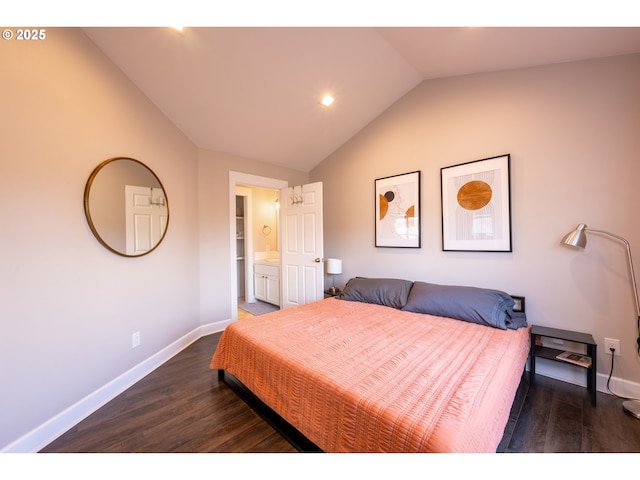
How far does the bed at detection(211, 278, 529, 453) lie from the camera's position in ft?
3.13

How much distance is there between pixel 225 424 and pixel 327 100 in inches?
122

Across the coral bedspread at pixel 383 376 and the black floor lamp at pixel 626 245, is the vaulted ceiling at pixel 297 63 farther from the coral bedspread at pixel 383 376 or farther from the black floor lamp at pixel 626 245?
the coral bedspread at pixel 383 376

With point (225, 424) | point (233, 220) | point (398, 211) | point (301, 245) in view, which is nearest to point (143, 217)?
point (233, 220)

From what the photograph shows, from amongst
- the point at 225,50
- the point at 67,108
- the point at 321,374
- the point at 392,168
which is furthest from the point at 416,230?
the point at 67,108

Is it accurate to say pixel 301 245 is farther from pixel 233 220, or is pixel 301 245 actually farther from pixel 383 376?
pixel 383 376

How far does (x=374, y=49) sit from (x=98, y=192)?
2.60 metres

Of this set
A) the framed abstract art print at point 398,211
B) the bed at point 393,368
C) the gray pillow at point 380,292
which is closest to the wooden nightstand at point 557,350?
the bed at point 393,368

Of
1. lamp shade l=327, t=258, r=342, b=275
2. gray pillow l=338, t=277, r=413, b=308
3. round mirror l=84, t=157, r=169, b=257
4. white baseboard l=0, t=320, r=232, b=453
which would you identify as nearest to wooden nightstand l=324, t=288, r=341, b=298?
lamp shade l=327, t=258, r=342, b=275

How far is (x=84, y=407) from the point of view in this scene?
1.62 m

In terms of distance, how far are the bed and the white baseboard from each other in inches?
28.9

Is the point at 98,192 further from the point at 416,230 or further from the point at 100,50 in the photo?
the point at 416,230

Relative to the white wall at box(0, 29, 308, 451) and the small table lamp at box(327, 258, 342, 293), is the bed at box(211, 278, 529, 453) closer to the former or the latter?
the white wall at box(0, 29, 308, 451)

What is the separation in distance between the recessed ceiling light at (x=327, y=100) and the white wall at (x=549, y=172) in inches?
35.3
